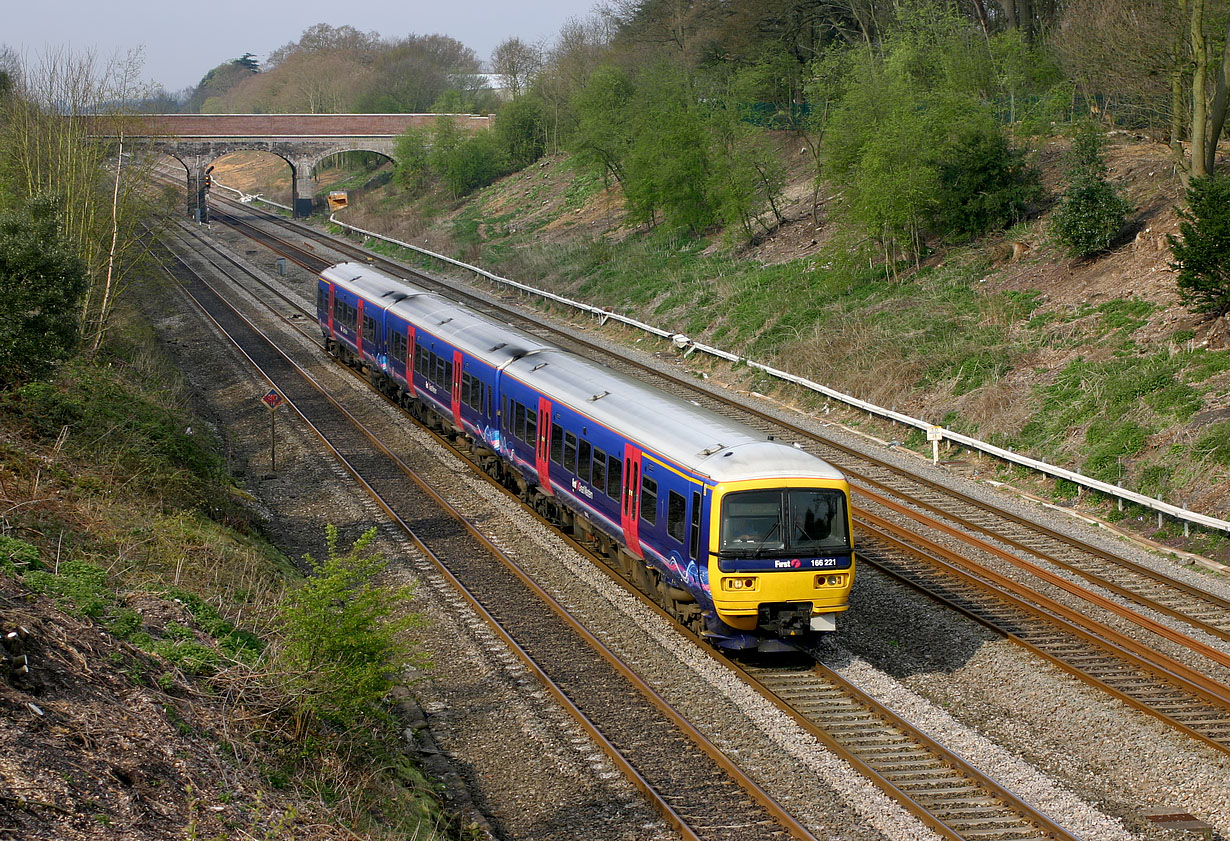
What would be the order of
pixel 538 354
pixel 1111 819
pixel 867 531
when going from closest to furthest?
pixel 1111 819, pixel 867 531, pixel 538 354

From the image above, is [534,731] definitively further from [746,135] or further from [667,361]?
[746,135]

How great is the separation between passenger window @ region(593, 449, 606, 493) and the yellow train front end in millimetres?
3268

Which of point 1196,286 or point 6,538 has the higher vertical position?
point 1196,286

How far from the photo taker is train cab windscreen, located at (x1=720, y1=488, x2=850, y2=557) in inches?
506

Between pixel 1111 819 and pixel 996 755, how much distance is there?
134 centimetres

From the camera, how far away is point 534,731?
11.9 m

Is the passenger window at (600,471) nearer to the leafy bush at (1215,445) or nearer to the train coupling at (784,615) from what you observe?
the train coupling at (784,615)

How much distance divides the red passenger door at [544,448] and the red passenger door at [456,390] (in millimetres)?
4483

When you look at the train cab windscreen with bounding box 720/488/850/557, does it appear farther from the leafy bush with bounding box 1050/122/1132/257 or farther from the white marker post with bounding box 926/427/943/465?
the leafy bush with bounding box 1050/122/1132/257

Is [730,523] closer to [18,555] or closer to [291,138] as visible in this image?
[18,555]

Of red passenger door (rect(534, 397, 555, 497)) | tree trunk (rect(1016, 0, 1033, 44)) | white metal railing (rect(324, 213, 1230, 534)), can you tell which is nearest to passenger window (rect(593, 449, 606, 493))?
red passenger door (rect(534, 397, 555, 497))

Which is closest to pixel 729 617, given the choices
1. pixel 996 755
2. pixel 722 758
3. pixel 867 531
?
pixel 722 758

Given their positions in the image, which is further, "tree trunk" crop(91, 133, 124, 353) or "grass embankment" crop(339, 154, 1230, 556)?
Result: "tree trunk" crop(91, 133, 124, 353)

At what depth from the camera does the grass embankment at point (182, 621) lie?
8.61m
